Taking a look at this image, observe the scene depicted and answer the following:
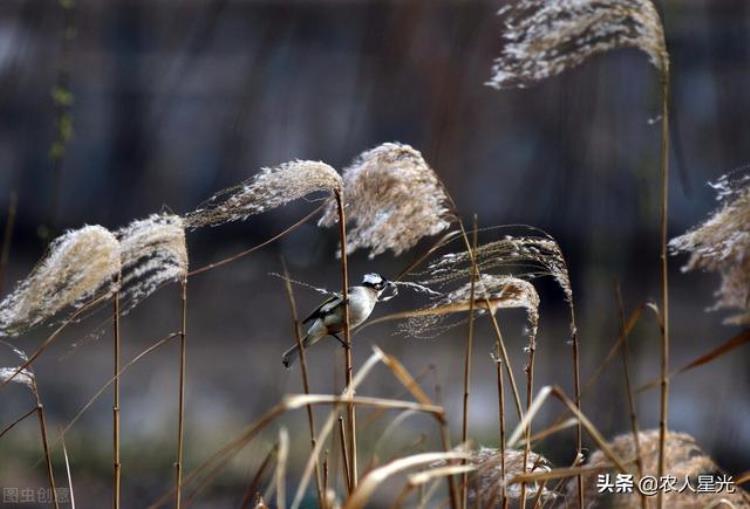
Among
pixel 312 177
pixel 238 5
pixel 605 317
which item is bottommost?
pixel 605 317

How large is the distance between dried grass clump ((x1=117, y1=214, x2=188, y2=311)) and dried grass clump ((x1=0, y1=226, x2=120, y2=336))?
0.07ft

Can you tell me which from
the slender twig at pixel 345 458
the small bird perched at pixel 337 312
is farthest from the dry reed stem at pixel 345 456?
the small bird perched at pixel 337 312

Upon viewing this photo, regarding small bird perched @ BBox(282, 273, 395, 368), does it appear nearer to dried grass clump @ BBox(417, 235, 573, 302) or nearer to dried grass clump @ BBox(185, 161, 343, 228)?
dried grass clump @ BBox(417, 235, 573, 302)

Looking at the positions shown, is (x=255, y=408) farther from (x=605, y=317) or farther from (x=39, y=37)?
(x=39, y=37)

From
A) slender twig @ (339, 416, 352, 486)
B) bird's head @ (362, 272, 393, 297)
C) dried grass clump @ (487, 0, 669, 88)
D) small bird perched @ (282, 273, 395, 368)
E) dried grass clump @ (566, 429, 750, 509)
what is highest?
dried grass clump @ (487, 0, 669, 88)

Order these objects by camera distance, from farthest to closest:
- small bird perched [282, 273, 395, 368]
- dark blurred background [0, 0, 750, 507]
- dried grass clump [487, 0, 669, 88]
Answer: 1. dark blurred background [0, 0, 750, 507]
2. small bird perched [282, 273, 395, 368]
3. dried grass clump [487, 0, 669, 88]

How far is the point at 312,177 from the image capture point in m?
1.02

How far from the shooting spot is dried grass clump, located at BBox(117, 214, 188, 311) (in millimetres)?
1054

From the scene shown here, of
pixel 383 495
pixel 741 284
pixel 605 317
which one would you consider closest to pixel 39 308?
pixel 741 284

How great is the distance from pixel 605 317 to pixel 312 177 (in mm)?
2126

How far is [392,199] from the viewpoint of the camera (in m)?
1.08

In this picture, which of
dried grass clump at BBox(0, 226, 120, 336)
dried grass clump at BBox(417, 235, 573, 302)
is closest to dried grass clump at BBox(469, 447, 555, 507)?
dried grass clump at BBox(417, 235, 573, 302)

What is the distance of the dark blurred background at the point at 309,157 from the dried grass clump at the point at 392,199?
181 centimetres

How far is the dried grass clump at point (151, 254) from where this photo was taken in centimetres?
105
